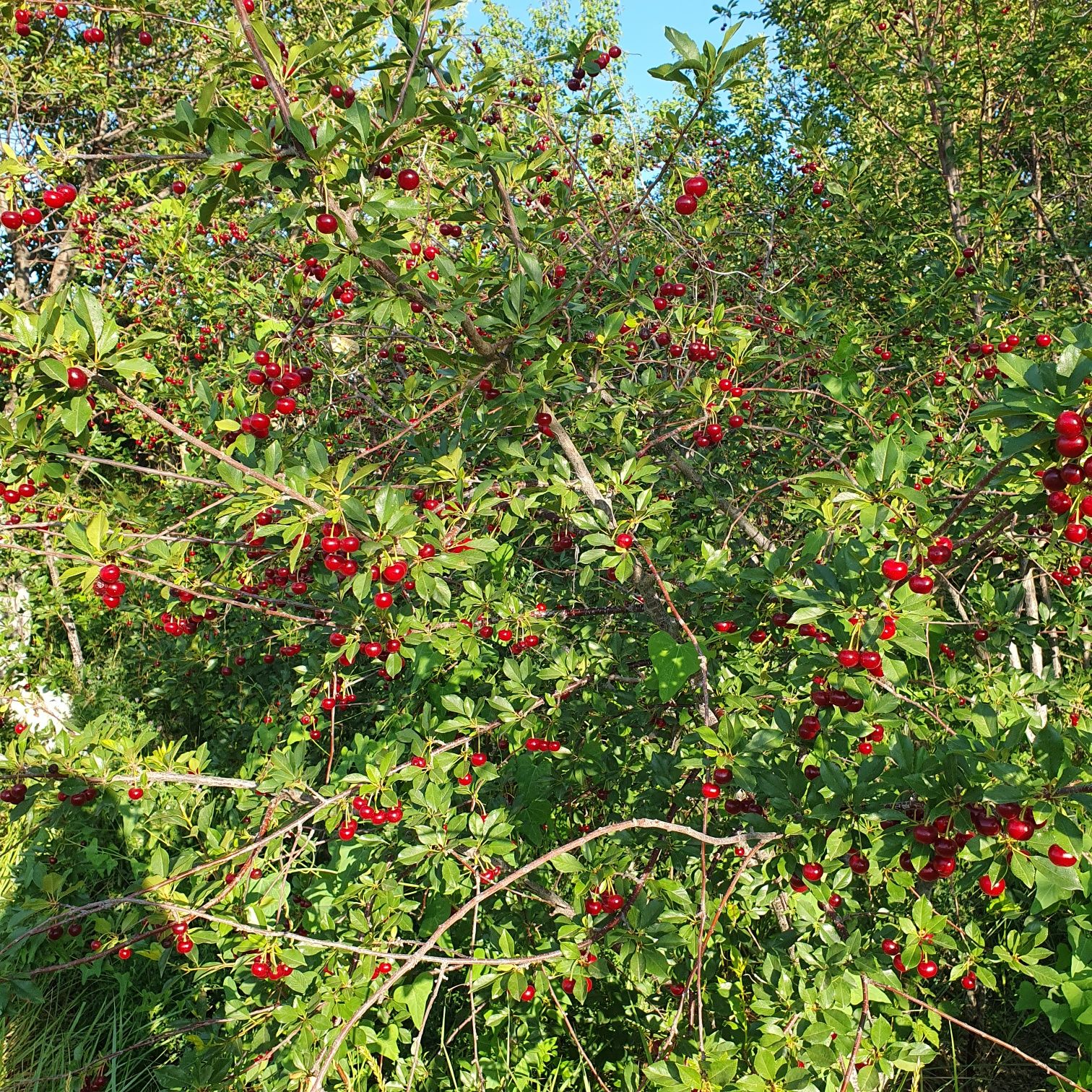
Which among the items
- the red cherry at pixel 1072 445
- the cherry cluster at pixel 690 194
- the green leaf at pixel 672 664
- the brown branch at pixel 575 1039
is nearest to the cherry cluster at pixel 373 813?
the brown branch at pixel 575 1039

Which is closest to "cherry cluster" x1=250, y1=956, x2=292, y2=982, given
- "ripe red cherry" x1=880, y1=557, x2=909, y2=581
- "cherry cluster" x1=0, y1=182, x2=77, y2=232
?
"ripe red cherry" x1=880, y1=557, x2=909, y2=581

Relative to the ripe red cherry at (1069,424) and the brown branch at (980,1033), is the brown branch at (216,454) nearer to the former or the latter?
the ripe red cherry at (1069,424)

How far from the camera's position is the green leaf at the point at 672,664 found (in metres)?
1.96

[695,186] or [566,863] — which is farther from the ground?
[695,186]

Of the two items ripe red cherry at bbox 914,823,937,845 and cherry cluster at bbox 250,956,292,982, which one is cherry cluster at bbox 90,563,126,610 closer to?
cherry cluster at bbox 250,956,292,982

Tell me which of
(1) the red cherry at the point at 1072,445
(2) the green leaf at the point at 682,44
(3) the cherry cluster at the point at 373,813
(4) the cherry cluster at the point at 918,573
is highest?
(2) the green leaf at the point at 682,44

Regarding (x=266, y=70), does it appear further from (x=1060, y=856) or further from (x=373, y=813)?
(x=1060, y=856)

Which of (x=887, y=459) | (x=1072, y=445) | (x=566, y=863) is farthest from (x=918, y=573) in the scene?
(x=566, y=863)

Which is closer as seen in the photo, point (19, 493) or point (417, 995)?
point (19, 493)

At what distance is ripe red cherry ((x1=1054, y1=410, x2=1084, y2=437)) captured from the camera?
1176 millimetres

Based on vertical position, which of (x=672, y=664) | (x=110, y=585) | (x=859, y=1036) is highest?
(x=110, y=585)

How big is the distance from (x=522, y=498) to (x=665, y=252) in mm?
2010

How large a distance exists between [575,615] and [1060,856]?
1.58 m

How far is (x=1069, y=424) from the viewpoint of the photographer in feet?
3.86
